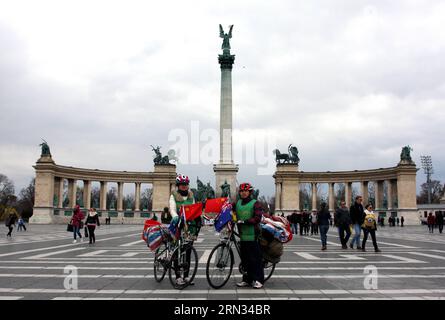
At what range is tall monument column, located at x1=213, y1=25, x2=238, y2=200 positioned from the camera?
188 ft

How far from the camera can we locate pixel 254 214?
348 inches

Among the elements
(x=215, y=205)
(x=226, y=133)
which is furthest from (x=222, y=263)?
(x=226, y=133)

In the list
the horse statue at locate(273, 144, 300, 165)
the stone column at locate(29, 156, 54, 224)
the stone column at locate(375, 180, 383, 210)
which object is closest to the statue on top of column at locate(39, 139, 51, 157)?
the stone column at locate(29, 156, 54, 224)

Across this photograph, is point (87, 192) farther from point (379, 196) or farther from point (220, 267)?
point (220, 267)

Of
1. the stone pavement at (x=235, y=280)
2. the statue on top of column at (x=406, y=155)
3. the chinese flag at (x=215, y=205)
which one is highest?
the statue on top of column at (x=406, y=155)

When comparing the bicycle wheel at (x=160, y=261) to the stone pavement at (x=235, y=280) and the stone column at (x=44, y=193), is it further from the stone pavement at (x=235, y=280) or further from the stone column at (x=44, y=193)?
the stone column at (x=44, y=193)

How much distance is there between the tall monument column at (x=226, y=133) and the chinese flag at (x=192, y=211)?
4654 centimetres

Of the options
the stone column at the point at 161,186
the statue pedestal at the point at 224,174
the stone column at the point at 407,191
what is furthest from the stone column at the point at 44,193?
the stone column at the point at 407,191

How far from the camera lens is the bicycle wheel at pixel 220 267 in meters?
8.78

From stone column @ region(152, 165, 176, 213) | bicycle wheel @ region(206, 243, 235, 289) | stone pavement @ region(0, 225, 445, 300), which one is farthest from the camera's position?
stone column @ region(152, 165, 176, 213)

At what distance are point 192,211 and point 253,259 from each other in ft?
5.48

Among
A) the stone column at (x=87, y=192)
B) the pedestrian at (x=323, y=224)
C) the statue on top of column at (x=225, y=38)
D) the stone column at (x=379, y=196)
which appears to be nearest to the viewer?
the pedestrian at (x=323, y=224)

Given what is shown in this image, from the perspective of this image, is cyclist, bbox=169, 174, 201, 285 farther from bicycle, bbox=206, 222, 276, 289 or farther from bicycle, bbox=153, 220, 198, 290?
bicycle, bbox=206, 222, 276, 289
